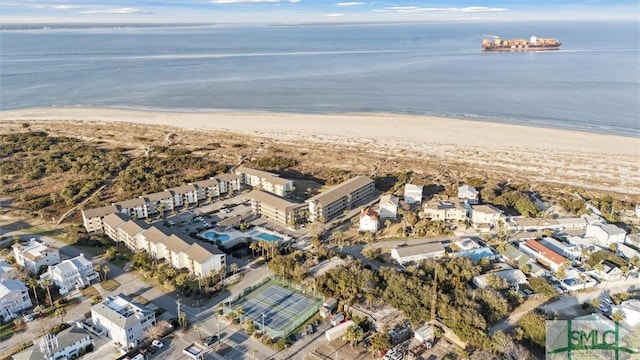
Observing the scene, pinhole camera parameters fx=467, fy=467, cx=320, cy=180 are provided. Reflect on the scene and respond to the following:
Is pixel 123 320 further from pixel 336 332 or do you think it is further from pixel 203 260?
pixel 336 332

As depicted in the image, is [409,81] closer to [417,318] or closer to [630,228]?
[630,228]

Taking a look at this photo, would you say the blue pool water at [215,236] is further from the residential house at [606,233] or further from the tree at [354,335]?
the residential house at [606,233]

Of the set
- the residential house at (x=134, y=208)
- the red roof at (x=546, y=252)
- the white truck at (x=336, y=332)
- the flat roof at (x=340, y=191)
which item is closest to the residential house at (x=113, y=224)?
the residential house at (x=134, y=208)

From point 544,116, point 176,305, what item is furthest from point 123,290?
point 544,116

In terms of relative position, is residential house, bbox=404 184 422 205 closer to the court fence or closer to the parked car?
the court fence

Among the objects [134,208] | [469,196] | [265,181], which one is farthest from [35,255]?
[469,196]

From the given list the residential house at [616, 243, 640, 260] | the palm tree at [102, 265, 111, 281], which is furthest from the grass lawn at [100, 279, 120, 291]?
the residential house at [616, 243, 640, 260]
